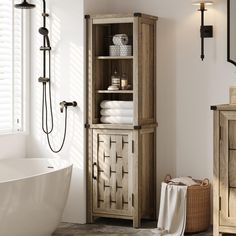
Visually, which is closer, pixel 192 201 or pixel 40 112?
pixel 192 201

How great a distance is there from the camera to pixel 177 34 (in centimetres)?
568

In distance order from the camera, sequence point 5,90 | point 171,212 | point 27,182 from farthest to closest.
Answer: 1. point 5,90
2. point 171,212
3. point 27,182

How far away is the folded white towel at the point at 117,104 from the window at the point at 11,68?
2.70ft

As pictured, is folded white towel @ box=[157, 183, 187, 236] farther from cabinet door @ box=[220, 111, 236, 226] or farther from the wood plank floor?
cabinet door @ box=[220, 111, 236, 226]

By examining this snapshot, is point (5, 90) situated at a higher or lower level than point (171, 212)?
higher

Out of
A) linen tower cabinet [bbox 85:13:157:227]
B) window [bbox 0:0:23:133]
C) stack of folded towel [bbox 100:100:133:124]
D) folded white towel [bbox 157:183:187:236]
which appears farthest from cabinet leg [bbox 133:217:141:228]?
window [bbox 0:0:23:133]

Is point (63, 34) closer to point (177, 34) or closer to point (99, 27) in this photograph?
point (99, 27)

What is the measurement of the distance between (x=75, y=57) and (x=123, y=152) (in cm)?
97

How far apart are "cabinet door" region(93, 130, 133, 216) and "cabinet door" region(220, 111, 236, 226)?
0.88m

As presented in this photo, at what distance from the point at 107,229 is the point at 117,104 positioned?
112 cm

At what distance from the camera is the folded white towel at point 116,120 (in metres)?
5.52

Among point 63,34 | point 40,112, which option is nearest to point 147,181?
point 40,112

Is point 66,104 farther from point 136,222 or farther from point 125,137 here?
point 136,222

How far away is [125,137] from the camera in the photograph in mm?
5516
